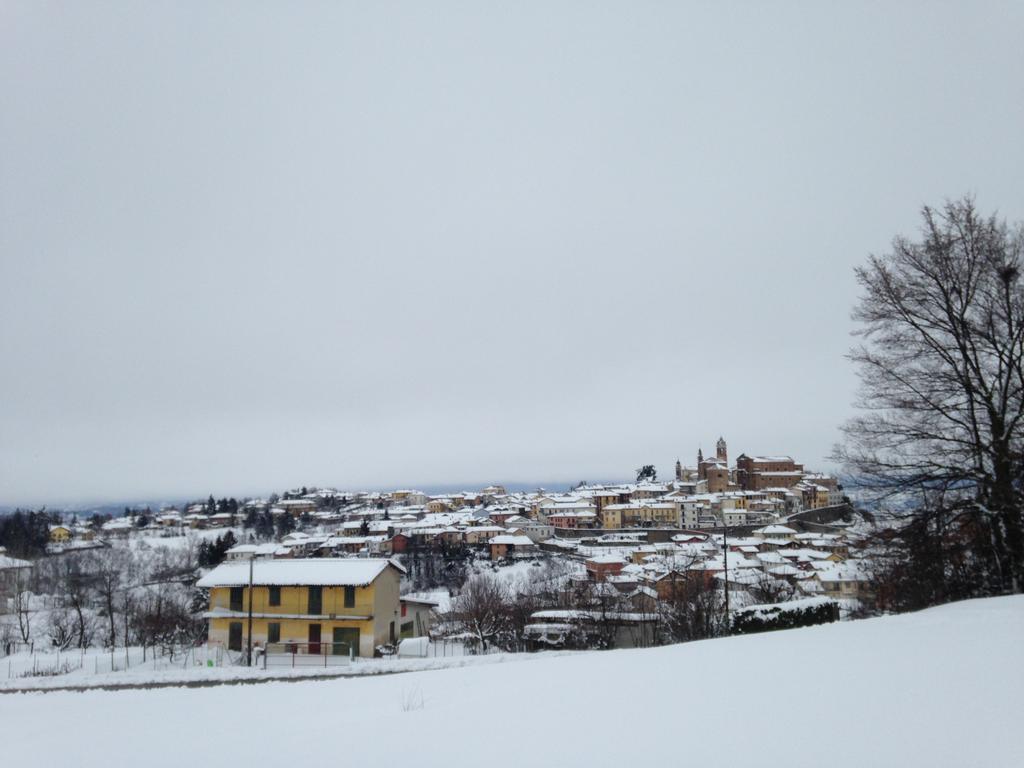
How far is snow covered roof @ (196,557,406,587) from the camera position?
25.3 metres

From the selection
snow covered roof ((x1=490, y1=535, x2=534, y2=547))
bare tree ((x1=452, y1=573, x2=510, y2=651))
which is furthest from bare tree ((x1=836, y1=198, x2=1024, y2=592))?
snow covered roof ((x1=490, y1=535, x2=534, y2=547))

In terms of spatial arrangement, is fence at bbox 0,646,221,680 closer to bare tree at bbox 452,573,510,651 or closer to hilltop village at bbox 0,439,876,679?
hilltop village at bbox 0,439,876,679

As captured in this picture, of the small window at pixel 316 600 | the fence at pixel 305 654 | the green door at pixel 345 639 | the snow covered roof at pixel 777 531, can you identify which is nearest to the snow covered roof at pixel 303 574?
the small window at pixel 316 600

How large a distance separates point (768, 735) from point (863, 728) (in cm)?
60

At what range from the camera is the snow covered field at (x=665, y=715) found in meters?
3.50

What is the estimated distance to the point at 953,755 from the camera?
315 centimetres

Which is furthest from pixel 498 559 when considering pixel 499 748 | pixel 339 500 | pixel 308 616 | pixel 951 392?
pixel 339 500

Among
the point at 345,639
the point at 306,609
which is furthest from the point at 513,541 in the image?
the point at 306,609

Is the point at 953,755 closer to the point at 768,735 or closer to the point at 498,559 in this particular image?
the point at 768,735

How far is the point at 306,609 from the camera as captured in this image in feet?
83.3

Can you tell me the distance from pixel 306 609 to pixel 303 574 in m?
1.59

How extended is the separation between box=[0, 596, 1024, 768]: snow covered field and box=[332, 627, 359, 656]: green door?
61.4 feet

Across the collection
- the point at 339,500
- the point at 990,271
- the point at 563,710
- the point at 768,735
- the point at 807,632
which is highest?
the point at 990,271

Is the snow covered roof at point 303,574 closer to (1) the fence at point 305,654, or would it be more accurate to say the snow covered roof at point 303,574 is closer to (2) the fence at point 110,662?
(1) the fence at point 305,654
